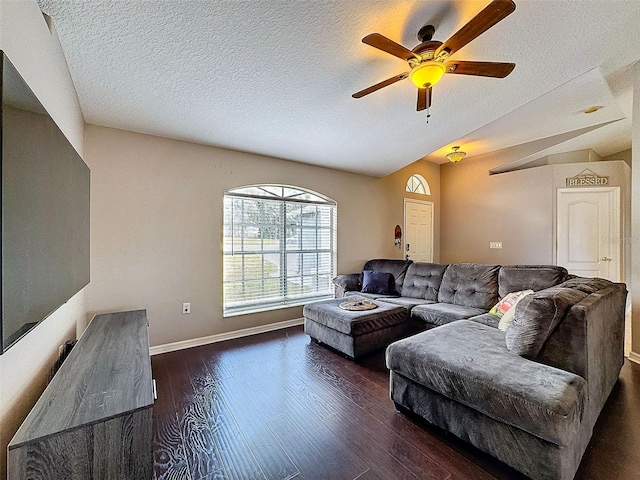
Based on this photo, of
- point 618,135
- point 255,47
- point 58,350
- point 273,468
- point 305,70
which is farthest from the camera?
point 618,135

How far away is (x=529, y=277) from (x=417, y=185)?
11.5 feet

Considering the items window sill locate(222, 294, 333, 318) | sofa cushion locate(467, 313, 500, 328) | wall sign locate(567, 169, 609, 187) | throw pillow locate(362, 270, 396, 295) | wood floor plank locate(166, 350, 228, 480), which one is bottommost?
wood floor plank locate(166, 350, 228, 480)

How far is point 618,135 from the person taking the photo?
4.45 m

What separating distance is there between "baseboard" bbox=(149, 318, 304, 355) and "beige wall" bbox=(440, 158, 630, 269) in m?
4.22

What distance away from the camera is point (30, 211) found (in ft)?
3.50

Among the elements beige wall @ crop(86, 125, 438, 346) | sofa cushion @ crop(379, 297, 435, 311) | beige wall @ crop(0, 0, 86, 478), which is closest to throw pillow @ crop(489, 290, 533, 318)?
sofa cushion @ crop(379, 297, 435, 311)

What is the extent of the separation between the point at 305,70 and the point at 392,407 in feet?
9.08

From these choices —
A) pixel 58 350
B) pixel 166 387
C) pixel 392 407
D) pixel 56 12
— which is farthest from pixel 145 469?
pixel 56 12

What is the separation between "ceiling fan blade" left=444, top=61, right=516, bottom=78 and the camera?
1910 millimetres

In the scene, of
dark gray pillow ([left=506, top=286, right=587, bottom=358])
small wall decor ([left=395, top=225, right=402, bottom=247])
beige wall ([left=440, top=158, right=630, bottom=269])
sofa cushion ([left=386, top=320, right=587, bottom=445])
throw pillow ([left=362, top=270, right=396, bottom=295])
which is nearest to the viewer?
sofa cushion ([left=386, top=320, right=587, bottom=445])

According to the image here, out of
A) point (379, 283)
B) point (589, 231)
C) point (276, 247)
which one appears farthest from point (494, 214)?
point (276, 247)

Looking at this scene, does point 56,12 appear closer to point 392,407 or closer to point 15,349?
point 15,349

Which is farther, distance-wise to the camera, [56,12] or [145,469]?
[56,12]

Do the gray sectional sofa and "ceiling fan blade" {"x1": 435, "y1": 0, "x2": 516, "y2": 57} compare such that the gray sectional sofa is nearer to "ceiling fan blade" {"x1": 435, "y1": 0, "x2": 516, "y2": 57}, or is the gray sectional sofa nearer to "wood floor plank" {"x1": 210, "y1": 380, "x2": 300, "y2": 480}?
"wood floor plank" {"x1": 210, "y1": 380, "x2": 300, "y2": 480}
